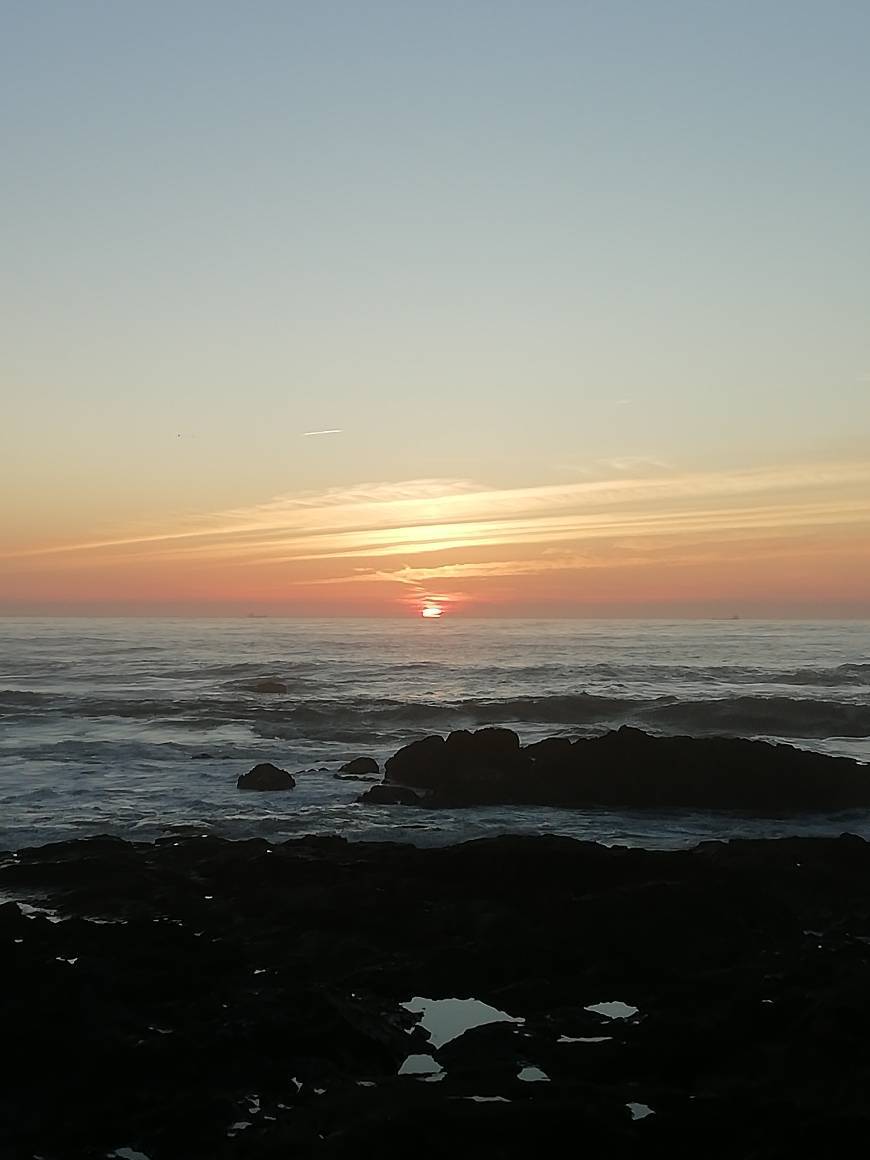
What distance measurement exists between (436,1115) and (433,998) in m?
3.21

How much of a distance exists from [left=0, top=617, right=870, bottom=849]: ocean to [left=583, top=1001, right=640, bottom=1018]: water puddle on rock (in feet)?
31.7

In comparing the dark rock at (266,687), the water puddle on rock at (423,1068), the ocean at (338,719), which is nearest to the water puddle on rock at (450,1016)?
the water puddle on rock at (423,1068)

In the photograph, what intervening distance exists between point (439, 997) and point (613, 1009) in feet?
6.75

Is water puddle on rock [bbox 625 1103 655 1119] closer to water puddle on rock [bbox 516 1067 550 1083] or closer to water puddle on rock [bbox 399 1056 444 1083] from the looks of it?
water puddle on rock [bbox 516 1067 550 1083]

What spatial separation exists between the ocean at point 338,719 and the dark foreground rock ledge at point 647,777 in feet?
3.57

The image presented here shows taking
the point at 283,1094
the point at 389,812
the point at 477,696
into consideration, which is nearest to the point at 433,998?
the point at 283,1094

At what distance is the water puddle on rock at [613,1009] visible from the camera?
35.0ft

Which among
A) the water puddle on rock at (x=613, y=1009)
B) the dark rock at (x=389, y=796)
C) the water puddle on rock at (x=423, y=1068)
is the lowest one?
the dark rock at (x=389, y=796)

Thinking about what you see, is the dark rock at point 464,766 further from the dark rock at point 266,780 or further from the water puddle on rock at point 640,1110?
the water puddle on rock at point 640,1110

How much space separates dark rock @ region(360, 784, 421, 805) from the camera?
25.1m

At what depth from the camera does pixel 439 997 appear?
1130cm

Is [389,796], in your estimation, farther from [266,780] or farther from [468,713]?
[468,713]

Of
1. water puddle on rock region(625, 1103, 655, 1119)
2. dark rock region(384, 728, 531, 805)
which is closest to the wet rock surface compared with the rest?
water puddle on rock region(625, 1103, 655, 1119)

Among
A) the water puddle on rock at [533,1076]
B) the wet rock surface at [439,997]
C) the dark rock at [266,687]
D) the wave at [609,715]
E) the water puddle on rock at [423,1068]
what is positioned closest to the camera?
the wet rock surface at [439,997]
